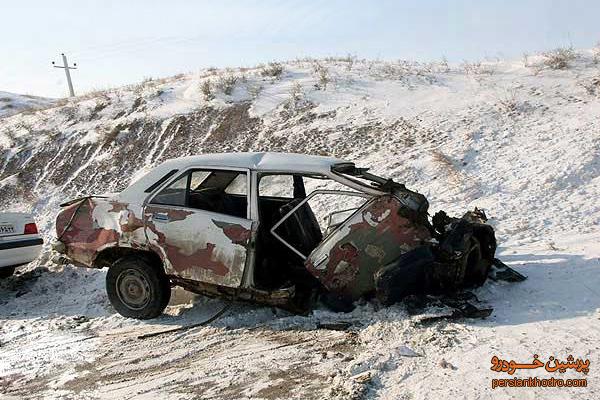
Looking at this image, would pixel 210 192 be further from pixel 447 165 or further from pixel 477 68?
pixel 477 68

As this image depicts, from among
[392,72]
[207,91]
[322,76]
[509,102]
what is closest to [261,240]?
[509,102]

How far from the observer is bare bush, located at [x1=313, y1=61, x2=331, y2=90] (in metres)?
12.8

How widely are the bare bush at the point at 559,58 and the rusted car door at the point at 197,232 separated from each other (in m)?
9.39

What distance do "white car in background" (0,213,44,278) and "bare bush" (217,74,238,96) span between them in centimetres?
783

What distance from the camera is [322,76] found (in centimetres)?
1305

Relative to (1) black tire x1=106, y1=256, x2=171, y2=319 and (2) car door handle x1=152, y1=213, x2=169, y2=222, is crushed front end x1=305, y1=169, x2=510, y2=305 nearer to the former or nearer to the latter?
(2) car door handle x1=152, y1=213, x2=169, y2=222

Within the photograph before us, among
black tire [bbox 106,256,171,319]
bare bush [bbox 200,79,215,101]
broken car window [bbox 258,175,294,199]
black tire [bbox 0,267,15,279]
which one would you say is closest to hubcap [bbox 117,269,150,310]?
black tire [bbox 106,256,171,319]

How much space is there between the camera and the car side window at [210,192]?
16.9ft

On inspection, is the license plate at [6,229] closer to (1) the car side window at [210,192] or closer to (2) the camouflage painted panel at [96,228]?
(2) the camouflage painted panel at [96,228]

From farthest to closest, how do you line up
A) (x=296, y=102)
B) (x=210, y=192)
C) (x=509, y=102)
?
(x=296, y=102)
(x=509, y=102)
(x=210, y=192)

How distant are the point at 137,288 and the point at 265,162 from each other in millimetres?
1969

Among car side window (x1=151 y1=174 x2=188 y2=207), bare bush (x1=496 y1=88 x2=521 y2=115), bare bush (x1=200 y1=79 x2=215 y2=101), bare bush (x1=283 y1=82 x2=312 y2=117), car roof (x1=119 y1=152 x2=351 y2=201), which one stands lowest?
car side window (x1=151 y1=174 x2=188 y2=207)

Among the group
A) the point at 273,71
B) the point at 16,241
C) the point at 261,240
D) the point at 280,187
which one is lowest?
the point at 261,240

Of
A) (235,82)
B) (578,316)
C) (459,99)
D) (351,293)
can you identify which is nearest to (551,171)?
(459,99)
